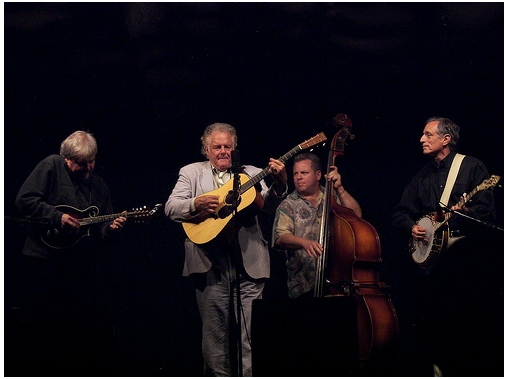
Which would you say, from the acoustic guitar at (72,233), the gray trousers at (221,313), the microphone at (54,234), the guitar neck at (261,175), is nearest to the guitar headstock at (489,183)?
the guitar neck at (261,175)

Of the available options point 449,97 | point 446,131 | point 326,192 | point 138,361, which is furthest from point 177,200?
point 449,97

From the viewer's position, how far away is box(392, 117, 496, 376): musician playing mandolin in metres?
3.65

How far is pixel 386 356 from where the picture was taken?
3.68 meters

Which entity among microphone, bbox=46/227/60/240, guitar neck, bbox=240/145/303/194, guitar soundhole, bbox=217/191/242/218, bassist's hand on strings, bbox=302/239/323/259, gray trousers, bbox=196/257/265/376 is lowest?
gray trousers, bbox=196/257/265/376

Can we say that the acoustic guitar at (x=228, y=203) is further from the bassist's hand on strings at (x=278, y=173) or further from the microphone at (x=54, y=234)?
the microphone at (x=54, y=234)

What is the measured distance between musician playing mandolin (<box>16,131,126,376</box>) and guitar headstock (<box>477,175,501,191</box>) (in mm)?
2389

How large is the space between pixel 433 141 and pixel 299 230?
44.7 inches

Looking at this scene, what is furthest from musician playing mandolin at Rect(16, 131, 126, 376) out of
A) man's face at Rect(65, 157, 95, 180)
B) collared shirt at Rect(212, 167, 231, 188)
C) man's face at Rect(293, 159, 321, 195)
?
man's face at Rect(293, 159, 321, 195)

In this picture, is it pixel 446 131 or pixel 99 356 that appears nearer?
pixel 99 356

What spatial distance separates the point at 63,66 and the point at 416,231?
114 inches

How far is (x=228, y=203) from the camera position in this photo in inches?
157

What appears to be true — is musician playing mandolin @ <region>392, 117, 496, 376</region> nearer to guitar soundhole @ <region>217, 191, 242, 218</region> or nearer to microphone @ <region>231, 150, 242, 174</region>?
guitar soundhole @ <region>217, 191, 242, 218</region>

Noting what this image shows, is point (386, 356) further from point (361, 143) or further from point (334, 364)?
point (361, 143)

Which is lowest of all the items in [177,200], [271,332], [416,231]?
[271,332]
